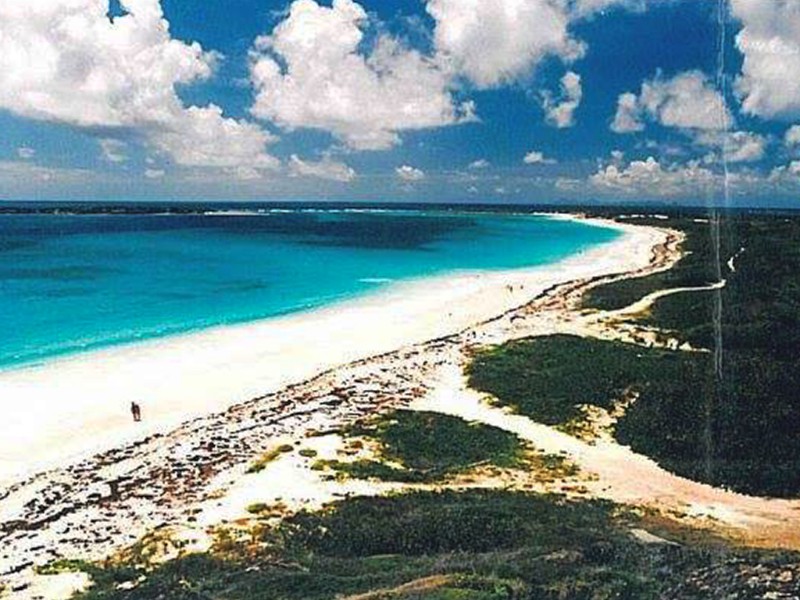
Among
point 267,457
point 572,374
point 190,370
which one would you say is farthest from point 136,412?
point 572,374

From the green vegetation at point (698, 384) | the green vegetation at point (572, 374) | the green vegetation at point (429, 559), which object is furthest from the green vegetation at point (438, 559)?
the green vegetation at point (572, 374)

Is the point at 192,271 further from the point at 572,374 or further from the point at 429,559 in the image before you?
the point at 429,559

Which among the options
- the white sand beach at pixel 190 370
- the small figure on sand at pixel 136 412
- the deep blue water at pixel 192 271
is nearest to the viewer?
the white sand beach at pixel 190 370

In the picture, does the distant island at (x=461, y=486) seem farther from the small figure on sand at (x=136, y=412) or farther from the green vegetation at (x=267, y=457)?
the small figure on sand at (x=136, y=412)

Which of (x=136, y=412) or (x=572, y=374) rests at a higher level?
(x=572, y=374)

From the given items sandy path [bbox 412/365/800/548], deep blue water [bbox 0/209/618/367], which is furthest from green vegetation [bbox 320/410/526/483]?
deep blue water [bbox 0/209/618/367]

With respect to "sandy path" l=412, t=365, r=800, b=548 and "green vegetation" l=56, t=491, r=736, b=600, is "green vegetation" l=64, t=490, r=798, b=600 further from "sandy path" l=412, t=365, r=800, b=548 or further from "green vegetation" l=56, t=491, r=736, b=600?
"sandy path" l=412, t=365, r=800, b=548
